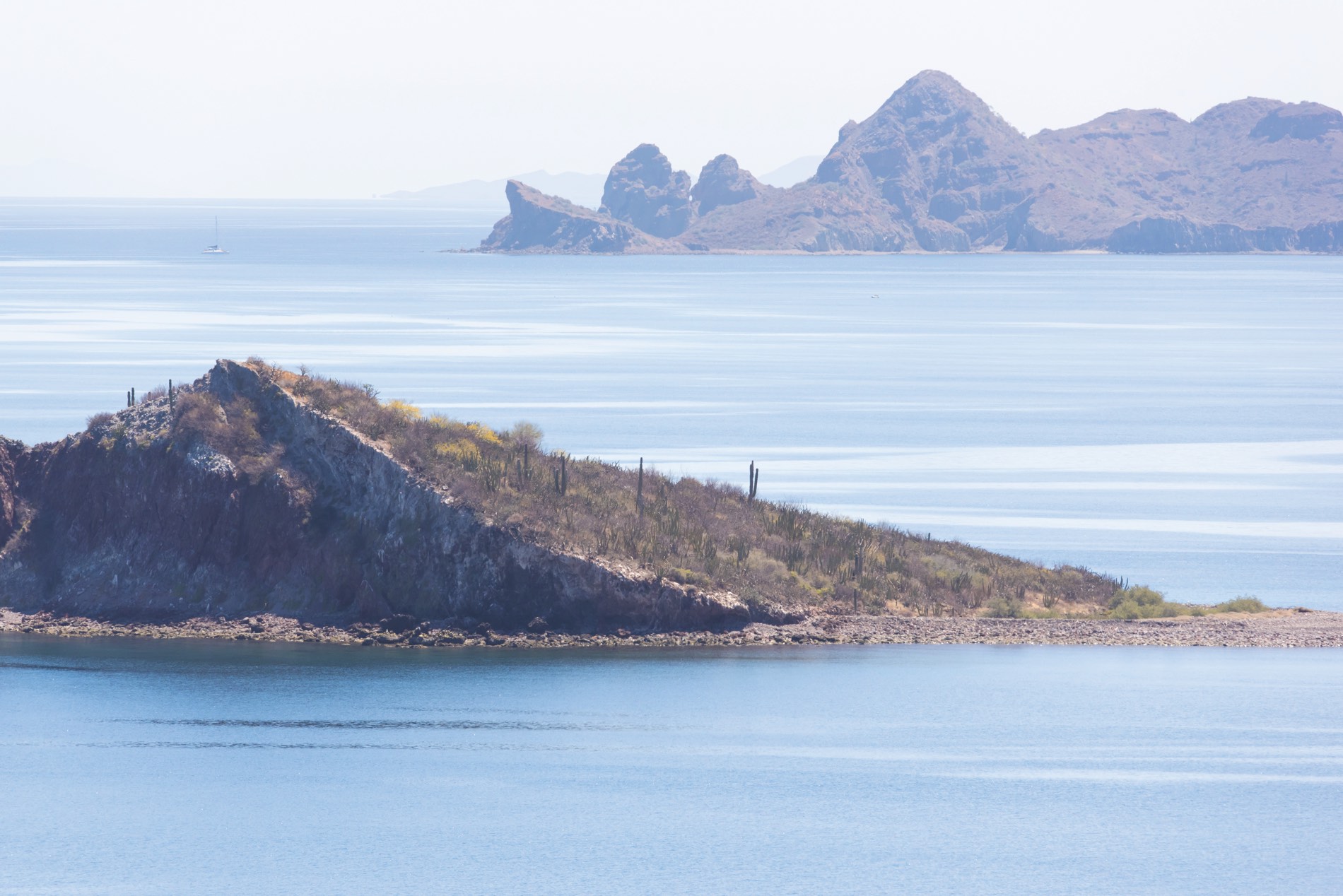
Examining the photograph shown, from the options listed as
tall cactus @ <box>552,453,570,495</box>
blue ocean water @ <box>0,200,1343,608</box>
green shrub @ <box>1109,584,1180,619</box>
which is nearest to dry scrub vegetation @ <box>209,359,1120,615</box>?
tall cactus @ <box>552,453,570,495</box>

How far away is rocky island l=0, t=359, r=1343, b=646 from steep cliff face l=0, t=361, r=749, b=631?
0.08 meters

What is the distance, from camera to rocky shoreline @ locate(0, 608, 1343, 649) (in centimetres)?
6216

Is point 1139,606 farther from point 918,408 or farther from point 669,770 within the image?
point 918,408

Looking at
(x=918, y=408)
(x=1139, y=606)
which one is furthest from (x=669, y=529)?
(x=918, y=408)

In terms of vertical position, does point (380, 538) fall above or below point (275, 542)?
above

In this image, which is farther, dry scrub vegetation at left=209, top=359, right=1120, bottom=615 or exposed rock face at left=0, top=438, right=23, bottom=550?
exposed rock face at left=0, top=438, right=23, bottom=550

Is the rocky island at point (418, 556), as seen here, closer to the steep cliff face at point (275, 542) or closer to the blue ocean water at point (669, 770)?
the steep cliff face at point (275, 542)

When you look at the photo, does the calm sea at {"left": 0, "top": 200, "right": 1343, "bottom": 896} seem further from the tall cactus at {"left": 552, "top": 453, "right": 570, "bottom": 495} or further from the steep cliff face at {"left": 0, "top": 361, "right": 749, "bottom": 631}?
the tall cactus at {"left": 552, "top": 453, "right": 570, "bottom": 495}

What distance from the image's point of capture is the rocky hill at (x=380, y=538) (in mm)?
63031

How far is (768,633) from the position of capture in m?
63.2

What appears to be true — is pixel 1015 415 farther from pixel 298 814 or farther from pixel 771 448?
pixel 298 814

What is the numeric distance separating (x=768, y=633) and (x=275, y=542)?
1933 centimetres

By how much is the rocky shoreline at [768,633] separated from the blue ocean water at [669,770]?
0.65 meters

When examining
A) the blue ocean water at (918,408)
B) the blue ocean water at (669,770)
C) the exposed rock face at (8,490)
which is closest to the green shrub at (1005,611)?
the blue ocean water at (669,770)
